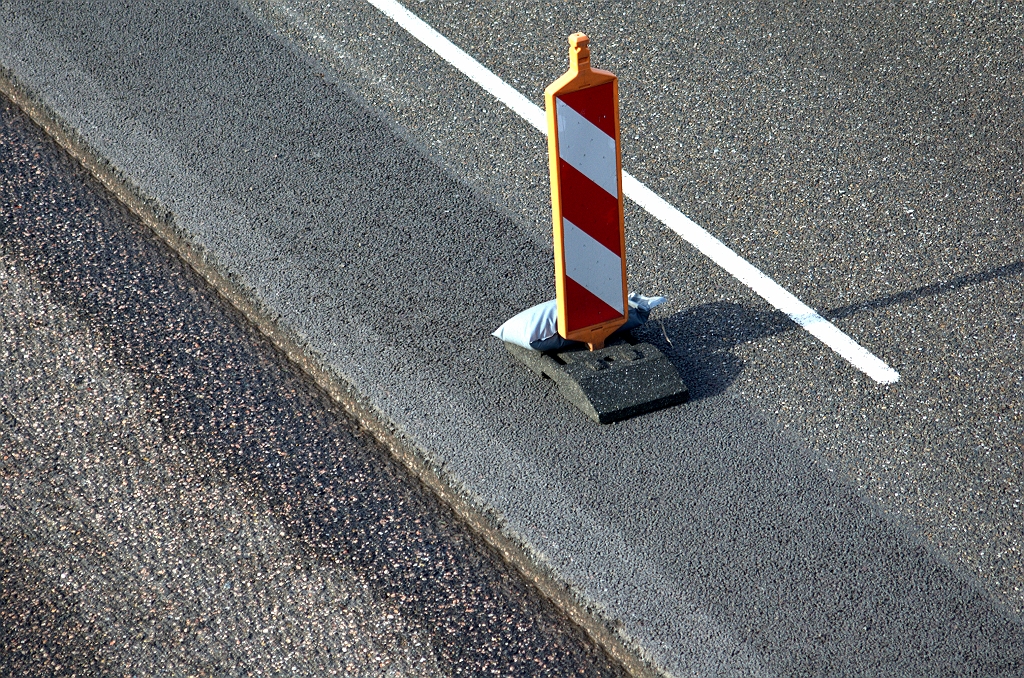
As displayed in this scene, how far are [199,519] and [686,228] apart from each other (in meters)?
2.44

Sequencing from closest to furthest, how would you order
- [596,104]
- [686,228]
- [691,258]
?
[596,104], [691,258], [686,228]

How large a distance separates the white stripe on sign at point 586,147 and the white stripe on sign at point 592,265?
0.19 meters

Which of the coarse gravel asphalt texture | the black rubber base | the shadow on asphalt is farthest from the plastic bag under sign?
the coarse gravel asphalt texture

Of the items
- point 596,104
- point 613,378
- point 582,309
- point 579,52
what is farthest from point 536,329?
point 579,52

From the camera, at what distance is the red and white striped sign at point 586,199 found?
139 inches

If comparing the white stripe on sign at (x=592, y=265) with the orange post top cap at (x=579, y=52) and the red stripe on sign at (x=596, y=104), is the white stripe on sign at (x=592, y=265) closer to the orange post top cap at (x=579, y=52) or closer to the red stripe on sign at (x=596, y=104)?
the red stripe on sign at (x=596, y=104)

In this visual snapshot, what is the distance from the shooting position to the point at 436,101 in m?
5.55

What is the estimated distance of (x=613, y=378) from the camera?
398cm

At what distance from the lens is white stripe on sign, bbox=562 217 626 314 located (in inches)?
150

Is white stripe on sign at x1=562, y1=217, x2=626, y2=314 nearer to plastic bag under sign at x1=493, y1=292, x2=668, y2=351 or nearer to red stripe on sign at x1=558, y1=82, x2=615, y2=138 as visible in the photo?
plastic bag under sign at x1=493, y1=292, x2=668, y2=351

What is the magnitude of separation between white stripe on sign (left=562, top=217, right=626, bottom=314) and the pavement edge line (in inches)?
33.5

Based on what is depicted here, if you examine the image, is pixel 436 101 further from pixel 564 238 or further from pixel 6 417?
pixel 6 417

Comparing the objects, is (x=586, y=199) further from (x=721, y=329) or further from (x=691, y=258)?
(x=691, y=258)

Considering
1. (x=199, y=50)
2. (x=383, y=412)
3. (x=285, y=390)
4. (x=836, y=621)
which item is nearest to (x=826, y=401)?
(x=836, y=621)
